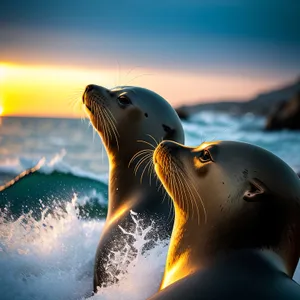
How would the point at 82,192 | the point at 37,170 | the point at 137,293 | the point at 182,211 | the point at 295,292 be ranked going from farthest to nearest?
the point at 37,170, the point at 82,192, the point at 137,293, the point at 182,211, the point at 295,292

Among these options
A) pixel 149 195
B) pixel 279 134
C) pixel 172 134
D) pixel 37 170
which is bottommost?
pixel 279 134

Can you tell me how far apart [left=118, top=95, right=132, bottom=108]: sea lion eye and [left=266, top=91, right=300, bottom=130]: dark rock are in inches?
1116

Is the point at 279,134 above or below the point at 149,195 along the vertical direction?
below

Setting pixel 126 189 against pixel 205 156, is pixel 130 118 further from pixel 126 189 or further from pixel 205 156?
pixel 205 156

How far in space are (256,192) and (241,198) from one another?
114 mm

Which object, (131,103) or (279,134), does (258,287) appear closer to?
(131,103)

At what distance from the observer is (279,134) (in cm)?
3516

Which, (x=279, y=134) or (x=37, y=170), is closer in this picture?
(x=37, y=170)

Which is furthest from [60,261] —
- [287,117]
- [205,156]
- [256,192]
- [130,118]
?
[287,117]

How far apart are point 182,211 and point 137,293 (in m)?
1.08

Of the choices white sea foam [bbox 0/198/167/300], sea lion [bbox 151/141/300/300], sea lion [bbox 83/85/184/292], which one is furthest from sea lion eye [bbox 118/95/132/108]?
sea lion [bbox 151/141/300/300]

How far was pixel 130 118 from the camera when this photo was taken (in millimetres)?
7973

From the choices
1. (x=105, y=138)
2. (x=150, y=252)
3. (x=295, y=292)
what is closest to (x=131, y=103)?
(x=105, y=138)

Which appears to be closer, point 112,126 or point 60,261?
point 112,126
